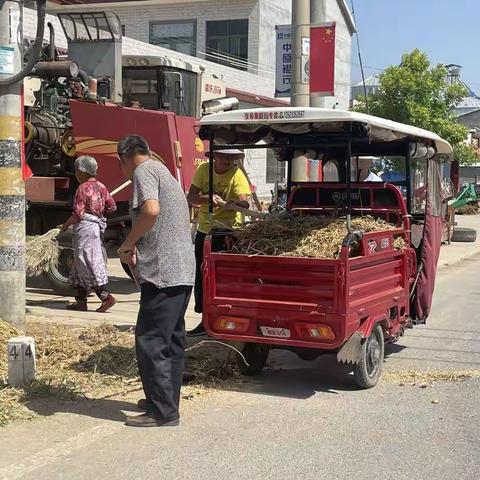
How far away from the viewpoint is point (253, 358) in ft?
20.5

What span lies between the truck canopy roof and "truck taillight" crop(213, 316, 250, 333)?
1610 millimetres

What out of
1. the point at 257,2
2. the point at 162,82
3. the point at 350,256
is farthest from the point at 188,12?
the point at 350,256

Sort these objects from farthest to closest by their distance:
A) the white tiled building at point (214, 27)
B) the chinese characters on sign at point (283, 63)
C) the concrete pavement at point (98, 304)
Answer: the white tiled building at point (214, 27) → the chinese characters on sign at point (283, 63) → the concrete pavement at point (98, 304)

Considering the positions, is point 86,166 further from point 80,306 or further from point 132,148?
point 132,148

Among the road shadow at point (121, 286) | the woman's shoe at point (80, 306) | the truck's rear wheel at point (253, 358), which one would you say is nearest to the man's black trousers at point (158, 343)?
the truck's rear wheel at point (253, 358)

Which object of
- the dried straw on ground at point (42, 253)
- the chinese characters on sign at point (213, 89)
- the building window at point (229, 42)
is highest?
the building window at point (229, 42)

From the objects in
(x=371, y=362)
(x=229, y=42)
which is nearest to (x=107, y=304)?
(x=371, y=362)

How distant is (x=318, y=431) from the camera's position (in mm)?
4867

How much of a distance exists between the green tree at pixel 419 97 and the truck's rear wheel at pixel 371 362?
635 inches

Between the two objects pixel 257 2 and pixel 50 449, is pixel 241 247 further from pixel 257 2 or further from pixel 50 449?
pixel 257 2

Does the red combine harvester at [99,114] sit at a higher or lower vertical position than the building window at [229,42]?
lower

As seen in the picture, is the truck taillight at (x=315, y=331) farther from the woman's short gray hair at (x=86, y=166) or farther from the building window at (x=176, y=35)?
the building window at (x=176, y=35)

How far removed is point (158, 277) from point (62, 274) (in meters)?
5.34

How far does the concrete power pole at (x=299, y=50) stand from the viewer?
11023mm
